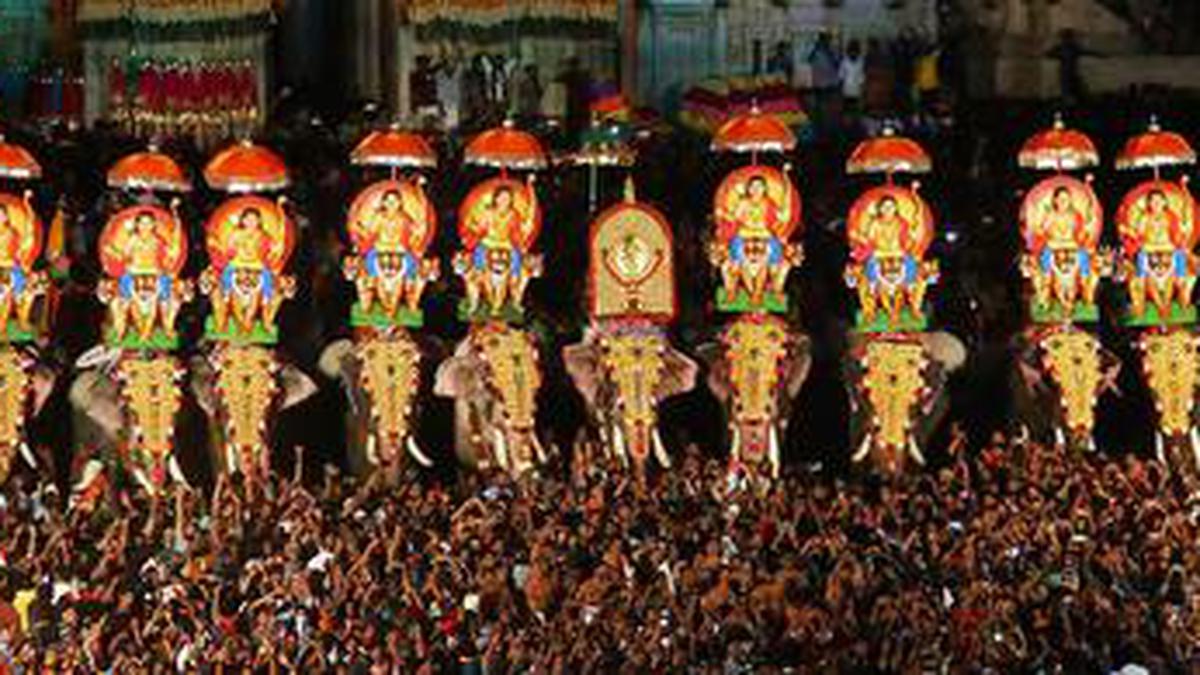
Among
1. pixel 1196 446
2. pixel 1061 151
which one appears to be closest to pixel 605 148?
pixel 1061 151

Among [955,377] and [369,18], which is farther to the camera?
[369,18]

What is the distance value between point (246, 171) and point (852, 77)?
35.7 ft

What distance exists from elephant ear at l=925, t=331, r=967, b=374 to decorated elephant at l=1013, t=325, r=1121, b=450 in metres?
0.47

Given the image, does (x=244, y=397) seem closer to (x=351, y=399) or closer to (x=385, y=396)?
(x=351, y=399)

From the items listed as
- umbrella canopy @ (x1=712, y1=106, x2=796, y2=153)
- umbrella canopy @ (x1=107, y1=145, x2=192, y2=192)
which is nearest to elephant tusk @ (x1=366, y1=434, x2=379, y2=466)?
umbrella canopy @ (x1=107, y1=145, x2=192, y2=192)

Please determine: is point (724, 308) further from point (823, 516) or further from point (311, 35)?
point (311, 35)

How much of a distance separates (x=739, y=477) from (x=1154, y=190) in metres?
3.98

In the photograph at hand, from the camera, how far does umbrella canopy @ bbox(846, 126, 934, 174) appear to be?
40.5 metres

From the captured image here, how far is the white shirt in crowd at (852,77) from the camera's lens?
4944 centimetres

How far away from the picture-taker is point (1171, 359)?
133ft

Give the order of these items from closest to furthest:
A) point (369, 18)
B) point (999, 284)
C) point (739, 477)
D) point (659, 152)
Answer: point (739, 477)
point (999, 284)
point (659, 152)
point (369, 18)

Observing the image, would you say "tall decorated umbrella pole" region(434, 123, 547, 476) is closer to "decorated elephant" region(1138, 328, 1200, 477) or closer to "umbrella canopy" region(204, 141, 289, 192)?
"umbrella canopy" region(204, 141, 289, 192)

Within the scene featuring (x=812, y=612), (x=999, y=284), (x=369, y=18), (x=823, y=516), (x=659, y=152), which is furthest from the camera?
(x=369, y=18)

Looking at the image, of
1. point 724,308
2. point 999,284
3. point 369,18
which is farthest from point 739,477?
point 369,18
